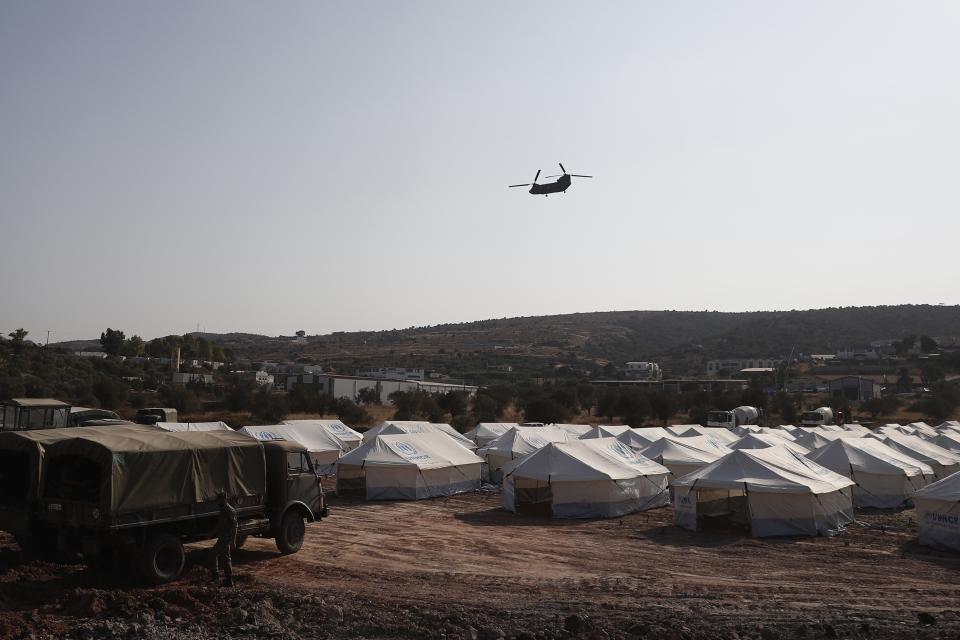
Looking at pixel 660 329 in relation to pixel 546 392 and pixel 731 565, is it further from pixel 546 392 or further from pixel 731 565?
pixel 731 565

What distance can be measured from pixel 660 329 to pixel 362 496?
13406cm

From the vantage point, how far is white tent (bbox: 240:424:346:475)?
3127cm

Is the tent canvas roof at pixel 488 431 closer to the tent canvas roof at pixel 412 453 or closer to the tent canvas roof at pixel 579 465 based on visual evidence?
the tent canvas roof at pixel 412 453

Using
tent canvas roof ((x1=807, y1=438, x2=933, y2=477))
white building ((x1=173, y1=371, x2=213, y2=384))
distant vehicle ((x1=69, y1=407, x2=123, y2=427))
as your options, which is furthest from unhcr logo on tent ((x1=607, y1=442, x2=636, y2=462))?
white building ((x1=173, y1=371, x2=213, y2=384))

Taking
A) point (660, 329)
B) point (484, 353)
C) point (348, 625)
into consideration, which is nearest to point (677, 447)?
point (348, 625)

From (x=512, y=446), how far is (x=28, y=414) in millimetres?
17438

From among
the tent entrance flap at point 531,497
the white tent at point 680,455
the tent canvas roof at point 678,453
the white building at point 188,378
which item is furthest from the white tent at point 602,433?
the white building at point 188,378

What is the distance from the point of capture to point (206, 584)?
1288 cm

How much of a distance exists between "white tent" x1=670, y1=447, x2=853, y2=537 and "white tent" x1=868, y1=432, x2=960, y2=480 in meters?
10.6

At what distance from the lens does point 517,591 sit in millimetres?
13203

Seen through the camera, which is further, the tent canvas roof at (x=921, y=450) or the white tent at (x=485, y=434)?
the white tent at (x=485, y=434)

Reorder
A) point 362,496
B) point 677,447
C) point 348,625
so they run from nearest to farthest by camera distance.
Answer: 1. point 348,625
2. point 362,496
3. point 677,447

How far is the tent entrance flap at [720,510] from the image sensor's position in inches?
781

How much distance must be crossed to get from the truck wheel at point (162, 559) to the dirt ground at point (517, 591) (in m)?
0.24
